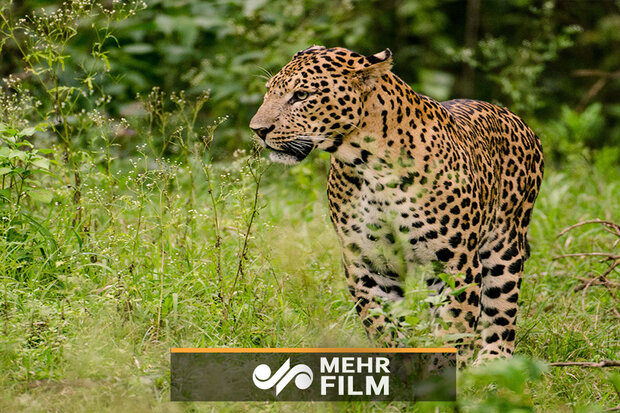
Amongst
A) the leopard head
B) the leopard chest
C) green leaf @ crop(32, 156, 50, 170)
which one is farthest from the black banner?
green leaf @ crop(32, 156, 50, 170)

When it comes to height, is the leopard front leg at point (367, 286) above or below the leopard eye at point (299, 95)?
below

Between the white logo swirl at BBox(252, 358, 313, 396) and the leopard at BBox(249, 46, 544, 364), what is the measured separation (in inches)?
19.1

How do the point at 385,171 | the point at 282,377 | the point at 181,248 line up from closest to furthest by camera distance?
the point at 282,377, the point at 385,171, the point at 181,248

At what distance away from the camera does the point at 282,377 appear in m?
4.48

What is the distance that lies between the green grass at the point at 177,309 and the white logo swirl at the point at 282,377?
0.53ft

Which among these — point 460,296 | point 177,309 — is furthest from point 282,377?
point 460,296

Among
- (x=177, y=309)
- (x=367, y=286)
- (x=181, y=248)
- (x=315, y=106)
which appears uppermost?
(x=315, y=106)

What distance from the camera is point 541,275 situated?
263 inches

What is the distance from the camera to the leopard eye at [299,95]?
4.71 metres

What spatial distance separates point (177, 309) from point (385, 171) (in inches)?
58.3

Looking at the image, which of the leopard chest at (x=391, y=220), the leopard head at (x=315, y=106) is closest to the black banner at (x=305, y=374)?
the leopard chest at (x=391, y=220)

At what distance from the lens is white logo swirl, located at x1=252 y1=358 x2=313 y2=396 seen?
4434 mm

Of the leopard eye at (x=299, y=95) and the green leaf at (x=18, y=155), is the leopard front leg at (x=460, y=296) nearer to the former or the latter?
the leopard eye at (x=299, y=95)

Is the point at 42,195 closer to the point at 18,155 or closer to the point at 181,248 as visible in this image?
the point at 18,155
